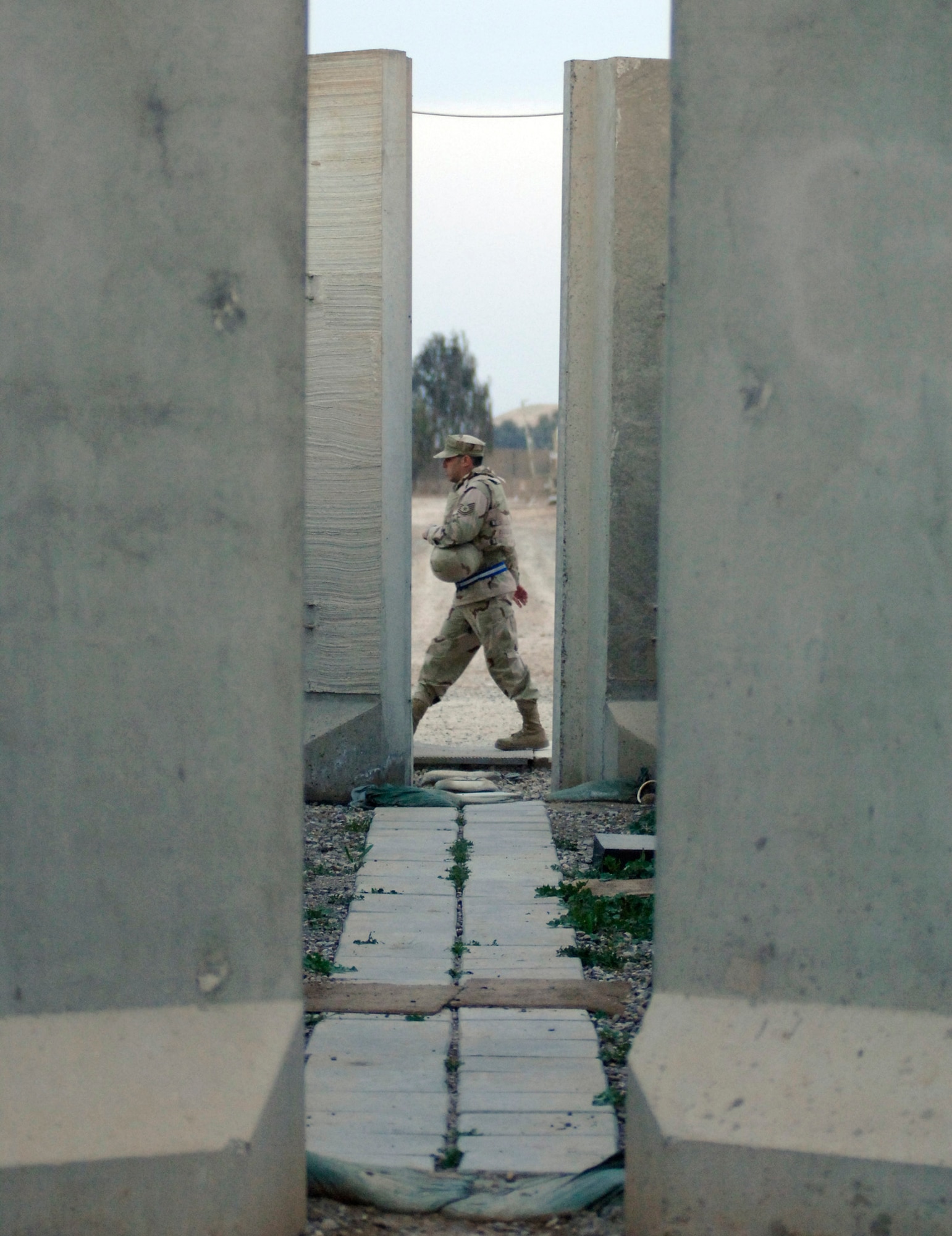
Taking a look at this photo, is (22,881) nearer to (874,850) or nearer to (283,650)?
(283,650)

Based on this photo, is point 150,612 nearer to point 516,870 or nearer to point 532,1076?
point 532,1076

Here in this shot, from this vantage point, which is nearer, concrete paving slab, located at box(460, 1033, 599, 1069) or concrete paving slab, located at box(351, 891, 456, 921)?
concrete paving slab, located at box(460, 1033, 599, 1069)

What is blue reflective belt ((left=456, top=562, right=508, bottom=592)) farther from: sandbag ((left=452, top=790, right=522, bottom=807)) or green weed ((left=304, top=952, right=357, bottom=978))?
green weed ((left=304, top=952, right=357, bottom=978))

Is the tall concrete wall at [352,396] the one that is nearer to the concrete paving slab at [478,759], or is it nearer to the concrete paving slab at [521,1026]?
the concrete paving slab at [478,759]

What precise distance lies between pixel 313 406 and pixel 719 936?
478 centimetres

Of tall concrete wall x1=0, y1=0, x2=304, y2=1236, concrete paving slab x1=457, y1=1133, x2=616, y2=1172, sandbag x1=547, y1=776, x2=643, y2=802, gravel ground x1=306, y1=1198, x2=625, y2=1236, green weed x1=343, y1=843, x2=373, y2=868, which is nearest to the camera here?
tall concrete wall x1=0, y1=0, x2=304, y2=1236

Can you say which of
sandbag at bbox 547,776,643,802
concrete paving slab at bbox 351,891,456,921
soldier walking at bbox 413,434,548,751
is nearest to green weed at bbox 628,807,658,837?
sandbag at bbox 547,776,643,802

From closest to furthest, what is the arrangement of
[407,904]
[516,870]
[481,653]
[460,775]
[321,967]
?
[321,967] → [407,904] → [516,870] → [460,775] → [481,653]

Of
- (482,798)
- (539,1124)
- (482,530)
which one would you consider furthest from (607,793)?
(539,1124)

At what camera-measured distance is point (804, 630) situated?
2.20 m

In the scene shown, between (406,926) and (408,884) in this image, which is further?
(408,884)

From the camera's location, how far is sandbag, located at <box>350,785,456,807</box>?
21.0 feet

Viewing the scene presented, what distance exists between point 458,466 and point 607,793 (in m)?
2.75

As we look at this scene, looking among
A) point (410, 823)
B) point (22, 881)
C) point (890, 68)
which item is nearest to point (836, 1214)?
point (22, 881)
